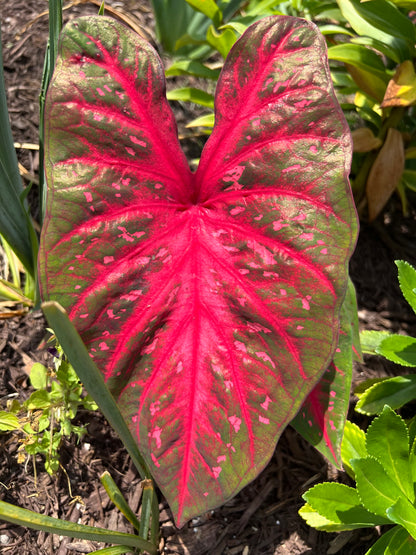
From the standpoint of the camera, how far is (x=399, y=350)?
1112 mm

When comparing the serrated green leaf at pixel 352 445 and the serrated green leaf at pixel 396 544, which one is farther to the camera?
the serrated green leaf at pixel 352 445

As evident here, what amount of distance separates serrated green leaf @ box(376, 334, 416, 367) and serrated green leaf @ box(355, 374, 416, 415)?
5cm

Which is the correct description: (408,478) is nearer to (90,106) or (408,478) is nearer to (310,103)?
(310,103)

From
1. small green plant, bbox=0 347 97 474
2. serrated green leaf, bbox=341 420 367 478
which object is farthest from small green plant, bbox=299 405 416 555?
small green plant, bbox=0 347 97 474

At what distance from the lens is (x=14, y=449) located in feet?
3.84

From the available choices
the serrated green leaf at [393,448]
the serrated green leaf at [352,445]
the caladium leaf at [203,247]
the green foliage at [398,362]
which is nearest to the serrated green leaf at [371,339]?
the green foliage at [398,362]

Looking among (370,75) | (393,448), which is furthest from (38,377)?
(370,75)

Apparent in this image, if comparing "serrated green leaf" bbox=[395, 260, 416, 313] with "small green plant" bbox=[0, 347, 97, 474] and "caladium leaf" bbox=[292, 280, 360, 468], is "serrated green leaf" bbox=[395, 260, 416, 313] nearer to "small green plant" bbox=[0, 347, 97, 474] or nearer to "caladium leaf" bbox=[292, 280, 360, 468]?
"caladium leaf" bbox=[292, 280, 360, 468]

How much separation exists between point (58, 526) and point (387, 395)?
693mm

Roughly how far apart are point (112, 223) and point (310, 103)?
0.33m

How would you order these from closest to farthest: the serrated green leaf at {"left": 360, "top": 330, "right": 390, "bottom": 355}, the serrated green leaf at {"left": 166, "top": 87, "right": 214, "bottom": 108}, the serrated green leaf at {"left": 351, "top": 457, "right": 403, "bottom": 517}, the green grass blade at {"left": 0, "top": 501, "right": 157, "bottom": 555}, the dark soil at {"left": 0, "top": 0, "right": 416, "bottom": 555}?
1. the green grass blade at {"left": 0, "top": 501, "right": 157, "bottom": 555}
2. the serrated green leaf at {"left": 351, "top": 457, "right": 403, "bottom": 517}
3. the dark soil at {"left": 0, "top": 0, "right": 416, "bottom": 555}
4. the serrated green leaf at {"left": 360, "top": 330, "right": 390, "bottom": 355}
5. the serrated green leaf at {"left": 166, "top": 87, "right": 214, "bottom": 108}

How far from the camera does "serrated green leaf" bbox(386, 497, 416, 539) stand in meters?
0.83

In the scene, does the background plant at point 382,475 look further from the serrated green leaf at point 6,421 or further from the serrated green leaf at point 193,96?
the serrated green leaf at point 193,96

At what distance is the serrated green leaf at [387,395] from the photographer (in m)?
1.13
